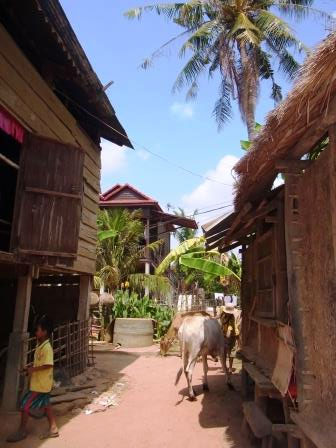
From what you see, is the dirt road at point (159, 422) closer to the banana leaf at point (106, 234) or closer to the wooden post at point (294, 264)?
the wooden post at point (294, 264)

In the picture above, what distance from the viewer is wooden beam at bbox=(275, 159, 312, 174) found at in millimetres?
4305

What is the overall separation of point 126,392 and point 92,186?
4721 mm

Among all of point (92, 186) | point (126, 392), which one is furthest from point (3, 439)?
point (92, 186)

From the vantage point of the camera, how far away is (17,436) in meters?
5.64

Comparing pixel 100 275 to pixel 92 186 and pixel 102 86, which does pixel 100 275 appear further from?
pixel 102 86

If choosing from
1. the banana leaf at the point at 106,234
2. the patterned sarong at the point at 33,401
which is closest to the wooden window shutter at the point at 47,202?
the patterned sarong at the point at 33,401

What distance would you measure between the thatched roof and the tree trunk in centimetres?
1214

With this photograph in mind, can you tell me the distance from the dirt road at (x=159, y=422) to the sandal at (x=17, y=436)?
0.08 meters

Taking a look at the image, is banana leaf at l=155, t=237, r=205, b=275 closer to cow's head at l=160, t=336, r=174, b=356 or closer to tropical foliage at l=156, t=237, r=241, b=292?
tropical foliage at l=156, t=237, r=241, b=292

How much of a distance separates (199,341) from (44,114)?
517 centimetres

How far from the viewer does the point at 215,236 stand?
8.12 metres

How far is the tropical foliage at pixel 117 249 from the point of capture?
18766 mm

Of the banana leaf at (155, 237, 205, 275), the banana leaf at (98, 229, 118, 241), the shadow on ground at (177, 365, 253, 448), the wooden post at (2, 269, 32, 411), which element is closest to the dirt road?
the shadow on ground at (177, 365, 253, 448)

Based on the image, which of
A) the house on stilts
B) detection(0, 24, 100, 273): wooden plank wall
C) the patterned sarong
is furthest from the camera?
the house on stilts
